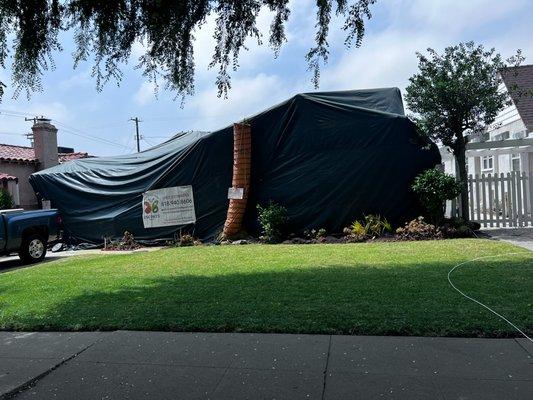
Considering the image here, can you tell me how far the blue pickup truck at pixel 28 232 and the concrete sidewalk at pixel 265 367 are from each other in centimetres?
837

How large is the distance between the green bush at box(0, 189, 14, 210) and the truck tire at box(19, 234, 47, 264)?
17.0 feet

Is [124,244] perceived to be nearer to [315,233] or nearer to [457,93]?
[315,233]

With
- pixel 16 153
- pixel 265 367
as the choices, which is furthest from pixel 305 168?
pixel 16 153

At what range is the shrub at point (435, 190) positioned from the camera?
13328mm

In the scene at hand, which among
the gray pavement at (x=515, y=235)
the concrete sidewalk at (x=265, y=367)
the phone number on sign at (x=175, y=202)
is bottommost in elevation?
the concrete sidewalk at (x=265, y=367)

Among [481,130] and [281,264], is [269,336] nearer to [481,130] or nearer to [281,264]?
[281,264]

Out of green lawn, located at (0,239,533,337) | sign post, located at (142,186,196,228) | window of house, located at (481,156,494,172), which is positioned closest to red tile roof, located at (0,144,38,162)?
sign post, located at (142,186,196,228)

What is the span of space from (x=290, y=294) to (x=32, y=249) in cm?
930

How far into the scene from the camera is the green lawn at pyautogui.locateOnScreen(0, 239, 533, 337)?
226 inches

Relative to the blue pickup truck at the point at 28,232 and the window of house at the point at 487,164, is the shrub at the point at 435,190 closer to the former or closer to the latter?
the blue pickup truck at the point at 28,232

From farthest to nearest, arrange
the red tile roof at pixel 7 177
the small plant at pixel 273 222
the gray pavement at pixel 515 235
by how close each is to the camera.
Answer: the red tile roof at pixel 7 177
the small plant at pixel 273 222
the gray pavement at pixel 515 235

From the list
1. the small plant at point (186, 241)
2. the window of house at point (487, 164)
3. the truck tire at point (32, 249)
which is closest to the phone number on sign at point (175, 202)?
the small plant at point (186, 241)

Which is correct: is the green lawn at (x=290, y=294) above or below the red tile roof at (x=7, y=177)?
below

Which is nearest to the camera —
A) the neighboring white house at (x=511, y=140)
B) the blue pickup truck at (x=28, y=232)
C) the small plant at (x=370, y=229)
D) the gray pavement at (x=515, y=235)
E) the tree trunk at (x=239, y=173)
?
the gray pavement at (x=515, y=235)
